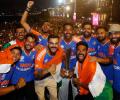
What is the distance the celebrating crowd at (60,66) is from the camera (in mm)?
5527

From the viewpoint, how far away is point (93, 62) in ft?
18.6

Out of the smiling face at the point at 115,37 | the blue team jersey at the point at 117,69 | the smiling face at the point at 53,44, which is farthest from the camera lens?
the smiling face at the point at 115,37

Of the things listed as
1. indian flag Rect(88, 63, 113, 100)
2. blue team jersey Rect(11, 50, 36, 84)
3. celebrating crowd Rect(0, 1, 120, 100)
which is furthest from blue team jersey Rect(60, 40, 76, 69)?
indian flag Rect(88, 63, 113, 100)

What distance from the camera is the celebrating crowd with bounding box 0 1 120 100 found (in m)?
5.53

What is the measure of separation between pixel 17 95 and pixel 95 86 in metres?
2.31

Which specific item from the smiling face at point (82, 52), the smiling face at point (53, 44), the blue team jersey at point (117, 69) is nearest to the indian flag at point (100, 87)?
the smiling face at point (82, 52)

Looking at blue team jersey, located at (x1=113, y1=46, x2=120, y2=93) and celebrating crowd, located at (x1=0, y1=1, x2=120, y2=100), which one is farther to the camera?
blue team jersey, located at (x1=113, y1=46, x2=120, y2=93)

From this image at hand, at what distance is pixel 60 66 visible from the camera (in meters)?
6.72

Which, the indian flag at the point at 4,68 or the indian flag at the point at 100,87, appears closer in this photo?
the indian flag at the point at 4,68

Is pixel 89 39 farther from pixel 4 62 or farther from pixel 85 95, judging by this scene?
pixel 4 62

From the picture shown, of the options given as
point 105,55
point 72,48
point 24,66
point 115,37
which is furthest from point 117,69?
Answer: point 24,66

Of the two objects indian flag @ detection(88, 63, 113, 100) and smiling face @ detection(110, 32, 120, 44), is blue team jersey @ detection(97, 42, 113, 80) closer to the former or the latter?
smiling face @ detection(110, 32, 120, 44)

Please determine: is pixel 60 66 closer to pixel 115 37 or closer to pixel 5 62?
pixel 115 37

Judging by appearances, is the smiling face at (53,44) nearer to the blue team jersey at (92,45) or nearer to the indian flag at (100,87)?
the indian flag at (100,87)
